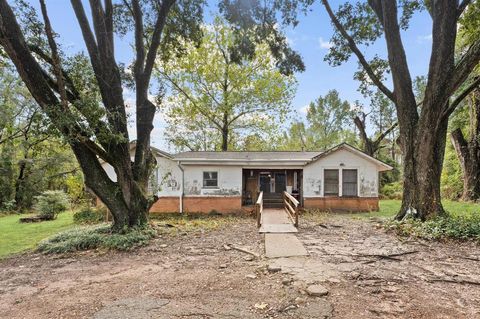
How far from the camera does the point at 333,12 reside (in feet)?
35.5

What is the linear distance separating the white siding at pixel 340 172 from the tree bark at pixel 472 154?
23.9 ft

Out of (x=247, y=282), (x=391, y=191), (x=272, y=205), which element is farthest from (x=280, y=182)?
(x=247, y=282)

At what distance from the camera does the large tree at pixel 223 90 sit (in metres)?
23.5

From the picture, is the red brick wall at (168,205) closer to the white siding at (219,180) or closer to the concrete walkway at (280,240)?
the white siding at (219,180)

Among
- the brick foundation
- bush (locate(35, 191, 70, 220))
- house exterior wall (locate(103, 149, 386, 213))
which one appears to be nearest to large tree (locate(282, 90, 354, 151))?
house exterior wall (locate(103, 149, 386, 213))

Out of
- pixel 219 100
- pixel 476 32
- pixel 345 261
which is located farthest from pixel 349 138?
pixel 345 261

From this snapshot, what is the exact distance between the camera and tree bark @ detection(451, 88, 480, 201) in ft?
56.6

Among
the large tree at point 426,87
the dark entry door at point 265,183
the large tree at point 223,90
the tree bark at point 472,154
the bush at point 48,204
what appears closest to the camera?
the large tree at point 426,87

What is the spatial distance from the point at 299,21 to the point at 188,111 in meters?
16.3

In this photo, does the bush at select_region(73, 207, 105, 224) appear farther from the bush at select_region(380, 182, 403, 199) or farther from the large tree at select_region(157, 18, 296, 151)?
the bush at select_region(380, 182, 403, 199)

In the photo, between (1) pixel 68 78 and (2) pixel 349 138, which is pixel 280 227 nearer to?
(1) pixel 68 78

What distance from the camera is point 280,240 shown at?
25.9 ft

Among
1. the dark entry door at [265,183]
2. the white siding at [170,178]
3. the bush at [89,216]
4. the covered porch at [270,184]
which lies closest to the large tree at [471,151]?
the covered porch at [270,184]

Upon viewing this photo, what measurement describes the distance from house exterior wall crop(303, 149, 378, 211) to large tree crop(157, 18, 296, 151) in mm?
10772
